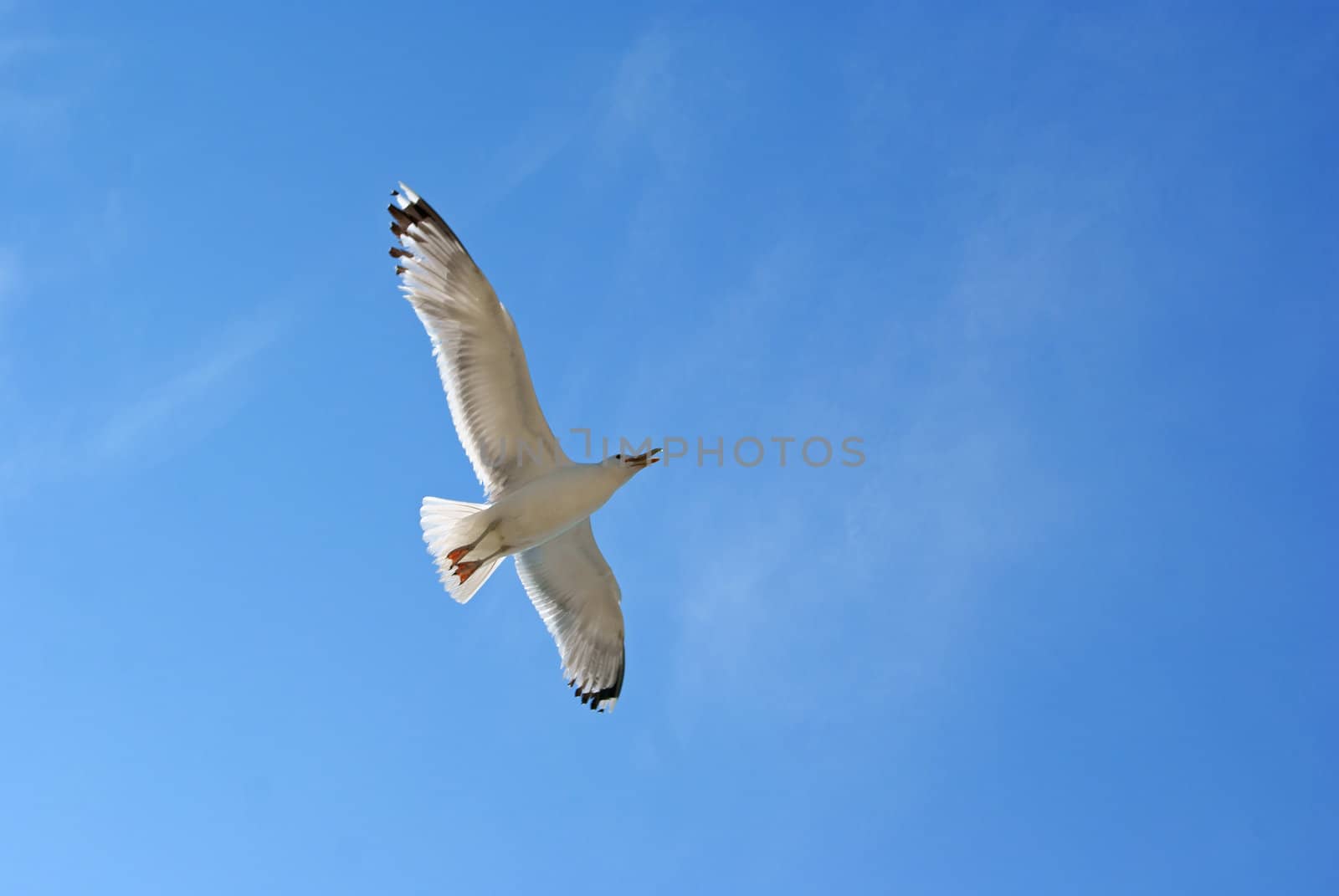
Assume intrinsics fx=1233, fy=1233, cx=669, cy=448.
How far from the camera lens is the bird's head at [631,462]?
8772 mm

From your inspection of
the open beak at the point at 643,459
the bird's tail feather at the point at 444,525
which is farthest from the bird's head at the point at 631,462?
the bird's tail feather at the point at 444,525

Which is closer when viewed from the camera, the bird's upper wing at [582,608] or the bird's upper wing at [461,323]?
the bird's upper wing at [461,323]

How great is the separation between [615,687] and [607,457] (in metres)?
2.01

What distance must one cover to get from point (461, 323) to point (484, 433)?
2.73 ft

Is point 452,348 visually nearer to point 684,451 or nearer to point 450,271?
point 450,271

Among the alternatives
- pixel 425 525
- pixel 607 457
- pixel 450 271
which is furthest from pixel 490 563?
pixel 450 271

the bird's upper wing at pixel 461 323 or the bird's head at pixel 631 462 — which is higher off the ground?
the bird's upper wing at pixel 461 323

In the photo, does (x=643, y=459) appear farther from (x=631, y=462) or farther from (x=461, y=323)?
(x=461, y=323)

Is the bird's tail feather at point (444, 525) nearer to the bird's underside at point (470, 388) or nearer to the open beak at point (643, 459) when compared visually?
the bird's underside at point (470, 388)

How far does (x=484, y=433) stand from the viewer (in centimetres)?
880

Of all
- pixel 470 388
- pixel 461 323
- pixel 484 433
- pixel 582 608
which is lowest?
pixel 582 608

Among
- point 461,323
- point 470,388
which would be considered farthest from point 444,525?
point 461,323

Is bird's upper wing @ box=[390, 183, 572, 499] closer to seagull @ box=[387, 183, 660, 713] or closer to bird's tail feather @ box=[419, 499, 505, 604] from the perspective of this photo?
seagull @ box=[387, 183, 660, 713]

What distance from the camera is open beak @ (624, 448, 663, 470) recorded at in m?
8.84
